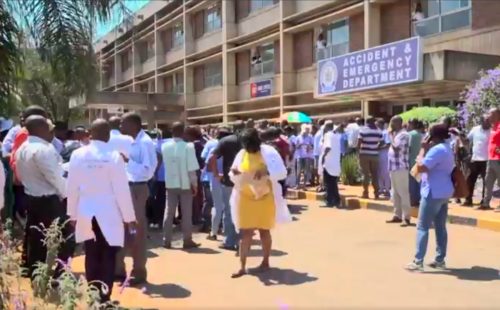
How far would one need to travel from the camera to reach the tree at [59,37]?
5695 millimetres

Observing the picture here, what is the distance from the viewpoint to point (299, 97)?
32.0 meters

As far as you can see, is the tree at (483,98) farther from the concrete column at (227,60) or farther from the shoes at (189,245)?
the concrete column at (227,60)

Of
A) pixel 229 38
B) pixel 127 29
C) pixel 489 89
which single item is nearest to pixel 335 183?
pixel 489 89

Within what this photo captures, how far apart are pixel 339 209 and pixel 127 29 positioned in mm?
8437

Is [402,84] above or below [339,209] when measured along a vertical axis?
above

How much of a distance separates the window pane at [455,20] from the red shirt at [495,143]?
11.8m

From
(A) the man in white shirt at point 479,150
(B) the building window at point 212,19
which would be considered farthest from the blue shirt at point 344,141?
(B) the building window at point 212,19

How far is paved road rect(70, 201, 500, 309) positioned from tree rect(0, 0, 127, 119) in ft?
7.44

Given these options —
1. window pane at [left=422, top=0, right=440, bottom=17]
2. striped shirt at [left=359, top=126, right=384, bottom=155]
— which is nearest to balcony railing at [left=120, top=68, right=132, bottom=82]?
window pane at [left=422, top=0, right=440, bottom=17]

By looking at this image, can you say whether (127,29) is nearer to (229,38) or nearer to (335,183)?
(335,183)

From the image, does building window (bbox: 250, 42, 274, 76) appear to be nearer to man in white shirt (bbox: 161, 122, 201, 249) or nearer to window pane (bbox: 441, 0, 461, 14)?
window pane (bbox: 441, 0, 461, 14)

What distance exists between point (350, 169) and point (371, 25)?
10605 mm

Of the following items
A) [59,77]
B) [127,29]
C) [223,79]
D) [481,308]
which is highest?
[223,79]

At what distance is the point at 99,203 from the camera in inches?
216
